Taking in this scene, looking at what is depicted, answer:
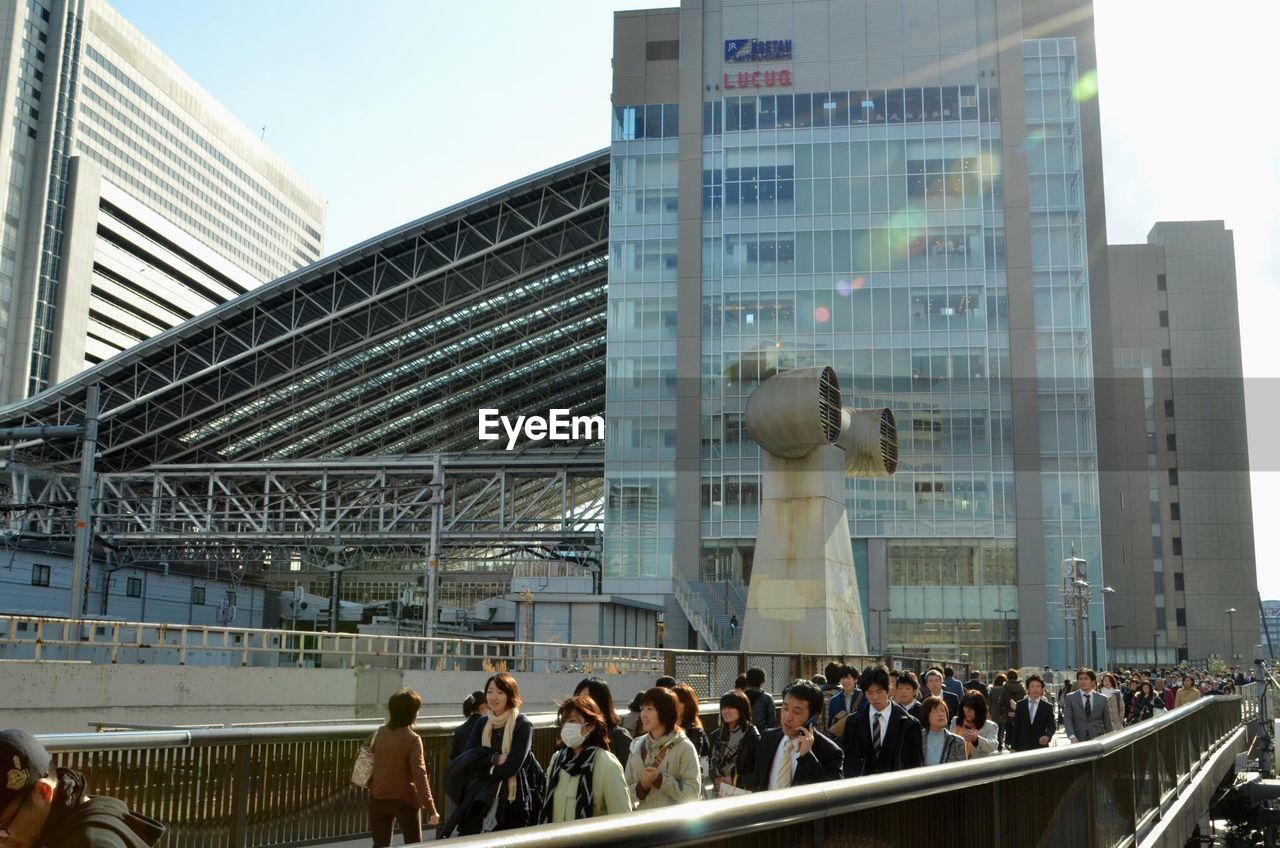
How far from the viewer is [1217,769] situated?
20.9 m

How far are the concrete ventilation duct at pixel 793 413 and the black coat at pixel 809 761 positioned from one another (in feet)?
71.4

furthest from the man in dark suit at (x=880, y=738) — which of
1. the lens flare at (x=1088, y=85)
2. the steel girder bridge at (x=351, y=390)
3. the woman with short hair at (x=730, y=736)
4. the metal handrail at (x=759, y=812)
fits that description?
the lens flare at (x=1088, y=85)

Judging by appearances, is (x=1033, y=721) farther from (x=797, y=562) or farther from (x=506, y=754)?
(x=797, y=562)

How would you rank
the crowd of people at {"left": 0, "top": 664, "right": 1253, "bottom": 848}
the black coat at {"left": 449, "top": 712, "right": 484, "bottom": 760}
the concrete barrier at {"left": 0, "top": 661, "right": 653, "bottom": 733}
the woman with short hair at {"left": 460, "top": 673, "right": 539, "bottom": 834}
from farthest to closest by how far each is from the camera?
the concrete barrier at {"left": 0, "top": 661, "right": 653, "bottom": 733}
the black coat at {"left": 449, "top": 712, "right": 484, "bottom": 760}
the woman with short hair at {"left": 460, "top": 673, "right": 539, "bottom": 834}
the crowd of people at {"left": 0, "top": 664, "right": 1253, "bottom": 848}

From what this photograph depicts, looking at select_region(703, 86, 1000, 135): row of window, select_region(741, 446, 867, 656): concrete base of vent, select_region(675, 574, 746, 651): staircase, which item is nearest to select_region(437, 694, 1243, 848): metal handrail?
select_region(741, 446, 867, 656): concrete base of vent

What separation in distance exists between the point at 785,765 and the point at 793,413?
21996 mm

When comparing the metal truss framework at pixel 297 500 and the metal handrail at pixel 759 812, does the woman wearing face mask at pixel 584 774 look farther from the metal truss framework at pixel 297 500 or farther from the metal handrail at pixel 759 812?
the metal truss framework at pixel 297 500

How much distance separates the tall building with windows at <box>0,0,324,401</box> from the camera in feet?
365

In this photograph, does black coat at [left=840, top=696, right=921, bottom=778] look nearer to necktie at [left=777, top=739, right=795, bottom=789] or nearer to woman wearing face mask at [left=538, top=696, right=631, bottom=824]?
necktie at [left=777, top=739, right=795, bottom=789]

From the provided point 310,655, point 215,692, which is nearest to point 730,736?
point 215,692

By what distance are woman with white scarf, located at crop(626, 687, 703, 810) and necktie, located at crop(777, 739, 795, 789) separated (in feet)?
1.59

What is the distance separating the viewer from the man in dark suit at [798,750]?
690 cm

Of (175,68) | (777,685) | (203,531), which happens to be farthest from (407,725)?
(175,68)

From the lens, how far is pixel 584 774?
6137mm
